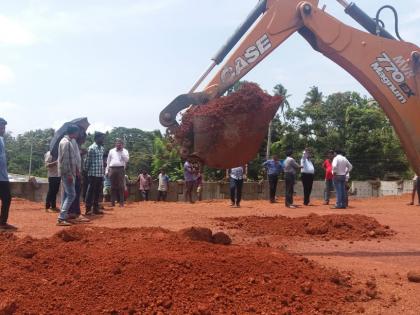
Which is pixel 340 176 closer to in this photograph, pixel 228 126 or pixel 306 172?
pixel 306 172

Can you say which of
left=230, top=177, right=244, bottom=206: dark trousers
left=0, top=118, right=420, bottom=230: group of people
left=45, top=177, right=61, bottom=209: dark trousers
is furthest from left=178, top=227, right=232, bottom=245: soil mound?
left=230, top=177, right=244, bottom=206: dark trousers

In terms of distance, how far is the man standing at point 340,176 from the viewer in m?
13.5

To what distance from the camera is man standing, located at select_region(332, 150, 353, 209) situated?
13461 mm

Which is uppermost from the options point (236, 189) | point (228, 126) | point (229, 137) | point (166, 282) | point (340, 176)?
point (228, 126)

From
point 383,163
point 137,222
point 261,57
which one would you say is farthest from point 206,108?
point 383,163

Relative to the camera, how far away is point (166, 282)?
397cm

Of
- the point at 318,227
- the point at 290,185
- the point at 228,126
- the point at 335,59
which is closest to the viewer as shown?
the point at 228,126

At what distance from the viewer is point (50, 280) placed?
4066 mm

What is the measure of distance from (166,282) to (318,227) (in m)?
4.56

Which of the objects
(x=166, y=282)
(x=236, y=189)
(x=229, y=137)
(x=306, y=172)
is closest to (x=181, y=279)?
(x=166, y=282)

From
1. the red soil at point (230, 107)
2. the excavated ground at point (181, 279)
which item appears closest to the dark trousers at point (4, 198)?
the excavated ground at point (181, 279)

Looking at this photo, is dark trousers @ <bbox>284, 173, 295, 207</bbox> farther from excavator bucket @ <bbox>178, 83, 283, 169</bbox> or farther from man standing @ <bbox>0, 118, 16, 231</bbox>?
man standing @ <bbox>0, 118, 16, 231</bbox>

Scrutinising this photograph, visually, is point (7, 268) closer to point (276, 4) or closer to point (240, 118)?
point (240, 118)

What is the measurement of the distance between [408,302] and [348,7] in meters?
4.33
